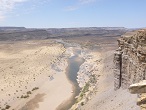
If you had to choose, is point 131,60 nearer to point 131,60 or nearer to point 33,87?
point 131,60

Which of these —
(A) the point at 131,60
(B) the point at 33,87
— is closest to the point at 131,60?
(A) the point at 131,60

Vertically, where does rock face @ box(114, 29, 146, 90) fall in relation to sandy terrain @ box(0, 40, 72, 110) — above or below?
above

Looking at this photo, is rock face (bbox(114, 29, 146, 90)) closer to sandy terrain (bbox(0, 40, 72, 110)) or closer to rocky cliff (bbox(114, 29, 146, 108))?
rocky cliff (bbox(114, 29, 146, 108))

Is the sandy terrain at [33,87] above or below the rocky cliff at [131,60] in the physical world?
below

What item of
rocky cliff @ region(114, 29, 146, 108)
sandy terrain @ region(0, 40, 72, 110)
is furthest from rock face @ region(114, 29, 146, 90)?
sandy terrain @ region(0, 40, 72, 110)

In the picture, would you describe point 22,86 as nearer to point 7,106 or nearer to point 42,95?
point 42,95

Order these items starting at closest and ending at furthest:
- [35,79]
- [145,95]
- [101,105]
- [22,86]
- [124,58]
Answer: [145,95], [101,105], [124,58], [22,86], [35,79]

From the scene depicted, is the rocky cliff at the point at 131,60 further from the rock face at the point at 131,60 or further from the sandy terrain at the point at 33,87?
the sandy terrain at the point at 33,87

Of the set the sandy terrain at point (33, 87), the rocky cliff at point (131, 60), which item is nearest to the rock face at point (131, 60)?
the rocky cliff at point (131, 60)

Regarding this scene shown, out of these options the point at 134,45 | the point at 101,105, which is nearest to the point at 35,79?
the point at 101,105
